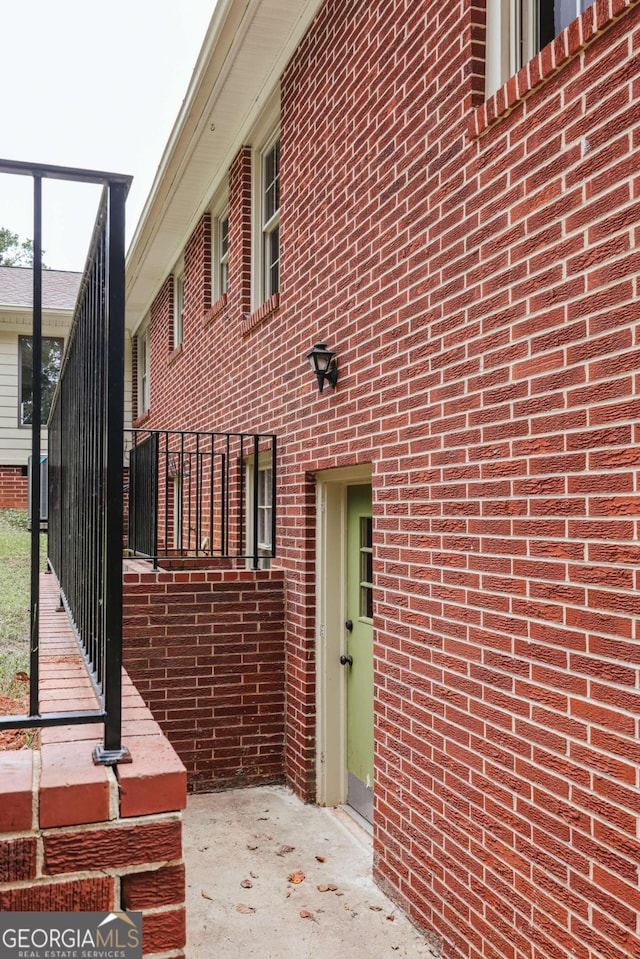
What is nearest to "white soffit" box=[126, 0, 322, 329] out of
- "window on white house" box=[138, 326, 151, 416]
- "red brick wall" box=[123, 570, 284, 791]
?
"window on white house" box=[138, 326, 151, 416]

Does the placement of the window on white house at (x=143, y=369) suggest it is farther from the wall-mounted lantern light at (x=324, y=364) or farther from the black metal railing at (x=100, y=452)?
the black metal railing at (x=100, y=452)

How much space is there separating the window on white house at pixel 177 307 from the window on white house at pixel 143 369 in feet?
8.29

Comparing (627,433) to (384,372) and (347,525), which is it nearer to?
(384,372)

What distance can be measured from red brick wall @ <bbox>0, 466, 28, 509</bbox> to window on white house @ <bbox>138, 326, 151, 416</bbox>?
96.3 inches

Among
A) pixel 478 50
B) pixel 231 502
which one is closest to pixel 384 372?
pixel 478 50

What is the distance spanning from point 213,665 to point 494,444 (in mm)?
3457

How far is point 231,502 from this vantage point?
24.2ft

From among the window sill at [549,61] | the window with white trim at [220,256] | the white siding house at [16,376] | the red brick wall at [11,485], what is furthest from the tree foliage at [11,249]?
the window sill at [549,61]

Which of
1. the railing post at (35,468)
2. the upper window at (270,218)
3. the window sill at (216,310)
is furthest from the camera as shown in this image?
the window sill at (216,310)

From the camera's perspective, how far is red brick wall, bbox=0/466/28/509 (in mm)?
13781

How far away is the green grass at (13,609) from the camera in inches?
158

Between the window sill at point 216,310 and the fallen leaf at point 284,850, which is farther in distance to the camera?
the window sill at point 216,310

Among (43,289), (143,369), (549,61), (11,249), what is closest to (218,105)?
(549,61)

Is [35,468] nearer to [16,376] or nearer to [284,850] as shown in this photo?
[284,850]
